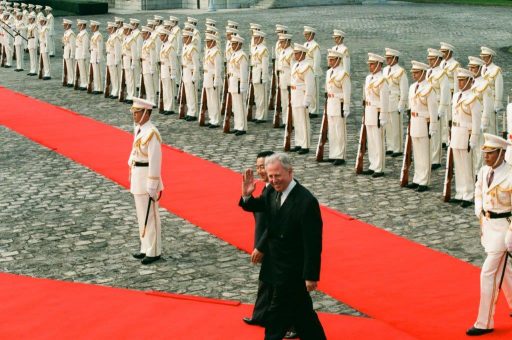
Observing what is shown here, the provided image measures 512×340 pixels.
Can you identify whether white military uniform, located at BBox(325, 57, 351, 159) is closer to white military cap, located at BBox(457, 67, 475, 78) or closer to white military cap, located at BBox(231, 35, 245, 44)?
white military cap, located at BBox(457, 67, 475, 78)

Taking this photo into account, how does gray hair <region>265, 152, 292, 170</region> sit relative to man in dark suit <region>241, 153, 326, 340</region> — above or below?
above

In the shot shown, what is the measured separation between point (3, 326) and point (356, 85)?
15.0 meters

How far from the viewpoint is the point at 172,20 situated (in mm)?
21984

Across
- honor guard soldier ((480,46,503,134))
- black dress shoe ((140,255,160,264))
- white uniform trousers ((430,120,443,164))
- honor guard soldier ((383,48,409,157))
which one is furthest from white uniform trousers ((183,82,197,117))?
black dress shoe ((140,255,160,264))

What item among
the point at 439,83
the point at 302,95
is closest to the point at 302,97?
the point at 302,95

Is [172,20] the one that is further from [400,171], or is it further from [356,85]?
[400,171]

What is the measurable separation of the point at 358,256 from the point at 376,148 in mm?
4324

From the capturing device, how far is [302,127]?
17.3 m

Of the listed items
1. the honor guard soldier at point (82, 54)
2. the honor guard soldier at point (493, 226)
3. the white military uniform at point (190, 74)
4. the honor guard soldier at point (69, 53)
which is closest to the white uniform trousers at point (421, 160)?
the honor guard soldier at point (493, 226)

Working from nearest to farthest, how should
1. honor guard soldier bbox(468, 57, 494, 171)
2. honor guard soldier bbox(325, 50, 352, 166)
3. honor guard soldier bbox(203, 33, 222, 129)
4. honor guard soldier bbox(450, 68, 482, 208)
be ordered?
1. honor guard soldier bbox(450, 68, 482, 208)
2. honor guard soldier bbox(468, 57, 494, 171)
3. honor guard soldier bbox(325, 50, 352, 166)
4. honor guard soldier bbox(203, 33, 222, 129)

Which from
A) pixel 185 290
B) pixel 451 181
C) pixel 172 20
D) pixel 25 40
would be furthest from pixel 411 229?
pixel 25 40

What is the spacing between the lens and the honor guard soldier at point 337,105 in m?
16.2

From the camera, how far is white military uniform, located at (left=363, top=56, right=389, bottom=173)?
15.6 metres

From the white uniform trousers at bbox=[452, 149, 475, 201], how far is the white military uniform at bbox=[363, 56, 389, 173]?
1673 mm
